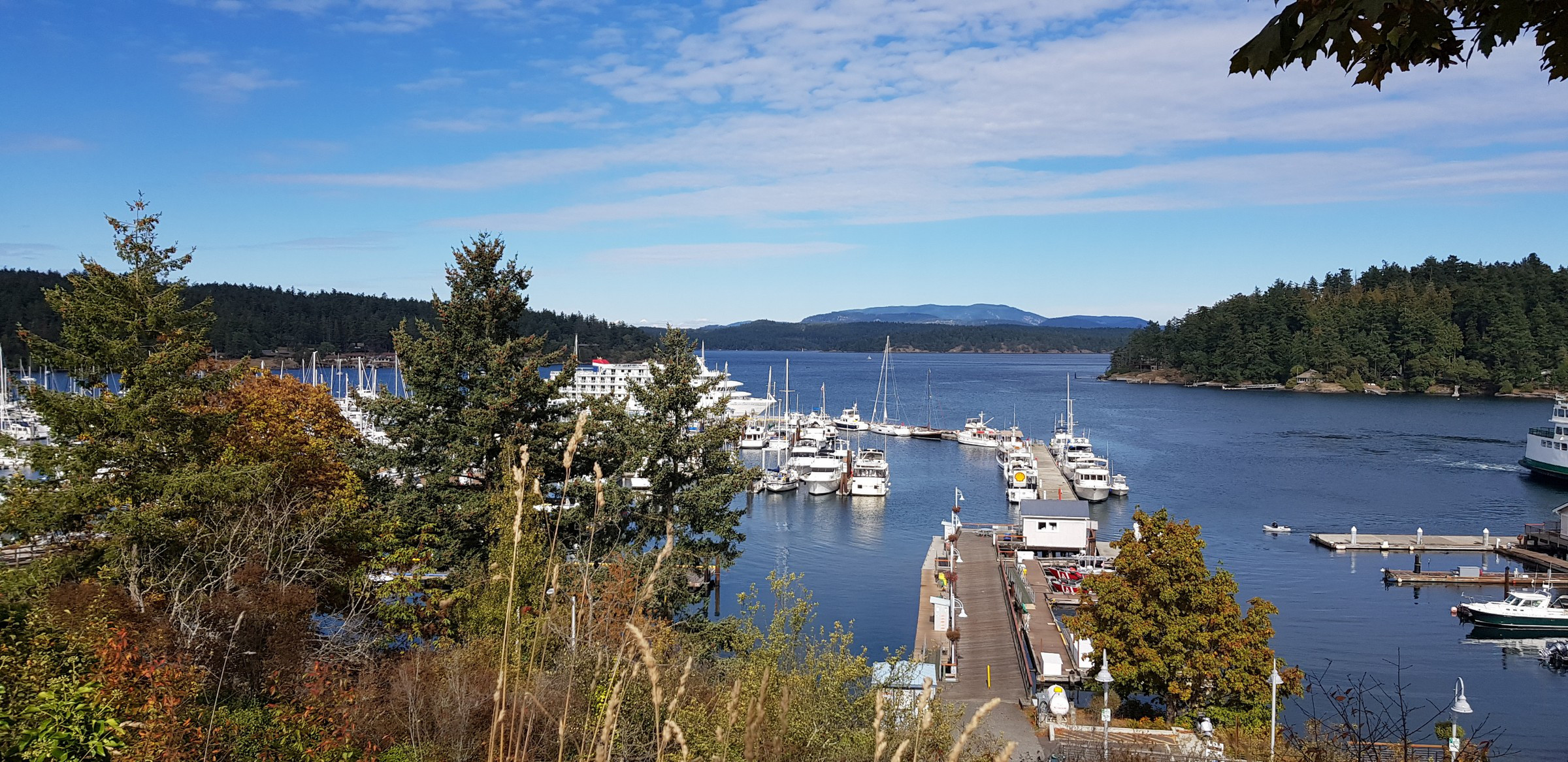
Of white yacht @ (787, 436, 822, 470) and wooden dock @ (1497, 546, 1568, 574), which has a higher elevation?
white yacht @ (787, 436, 822, 470)

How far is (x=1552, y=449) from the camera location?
167 feet

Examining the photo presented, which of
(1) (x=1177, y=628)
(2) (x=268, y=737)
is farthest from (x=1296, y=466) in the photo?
(2) (x=268, y=737)

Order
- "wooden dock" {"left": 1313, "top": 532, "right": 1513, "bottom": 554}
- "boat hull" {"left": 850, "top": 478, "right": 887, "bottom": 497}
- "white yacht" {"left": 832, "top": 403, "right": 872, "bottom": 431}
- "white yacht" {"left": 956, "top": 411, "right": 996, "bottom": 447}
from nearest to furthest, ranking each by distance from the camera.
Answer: "wooden dock" {"left": 1313, "top": 532, "right": 1513, "bottom": 554}
"boat hull" {"left": 850, "top": 478, "right": 887, "bottom": 497}
"white yacht" {"left": 956, "top": 411, "right": 996, "bottom": 447}
"white yacht" {"left": 832, "top": 403, "right": 872, "bottom": 431}

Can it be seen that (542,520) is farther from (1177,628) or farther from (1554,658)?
(1554,658)

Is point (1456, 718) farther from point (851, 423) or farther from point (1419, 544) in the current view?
point (851, 423)

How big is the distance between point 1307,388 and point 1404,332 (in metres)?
11.8

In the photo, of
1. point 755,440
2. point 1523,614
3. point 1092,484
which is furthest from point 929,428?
point 1523,614

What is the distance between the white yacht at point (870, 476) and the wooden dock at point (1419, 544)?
19.7 m

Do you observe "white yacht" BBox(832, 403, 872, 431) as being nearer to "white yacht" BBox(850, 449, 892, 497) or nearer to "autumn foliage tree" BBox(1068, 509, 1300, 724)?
"white yacht" BBox(850, 449, 892, 497)

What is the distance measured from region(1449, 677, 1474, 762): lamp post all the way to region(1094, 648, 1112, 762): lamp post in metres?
4.23

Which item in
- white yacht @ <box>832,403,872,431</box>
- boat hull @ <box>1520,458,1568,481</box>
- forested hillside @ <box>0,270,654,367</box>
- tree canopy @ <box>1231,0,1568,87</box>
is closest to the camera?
tree canopy @ <box>1231,0,1568,87</box>

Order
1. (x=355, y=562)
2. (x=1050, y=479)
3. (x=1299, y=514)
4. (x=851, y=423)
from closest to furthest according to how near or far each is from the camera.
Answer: (x=355, y=562), (x=1299, y=514), (x=1050, y=479), (x=851, y=423)

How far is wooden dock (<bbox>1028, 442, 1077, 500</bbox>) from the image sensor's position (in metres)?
47.9

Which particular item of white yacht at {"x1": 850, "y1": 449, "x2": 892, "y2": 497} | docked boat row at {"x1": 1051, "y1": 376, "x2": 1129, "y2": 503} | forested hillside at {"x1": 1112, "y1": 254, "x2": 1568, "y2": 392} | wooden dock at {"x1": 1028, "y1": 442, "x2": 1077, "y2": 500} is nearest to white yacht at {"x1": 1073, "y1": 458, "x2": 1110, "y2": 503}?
docked boat row at {"x1": 1051, "y1": 376, "x2": 1129, "y2": 503}
